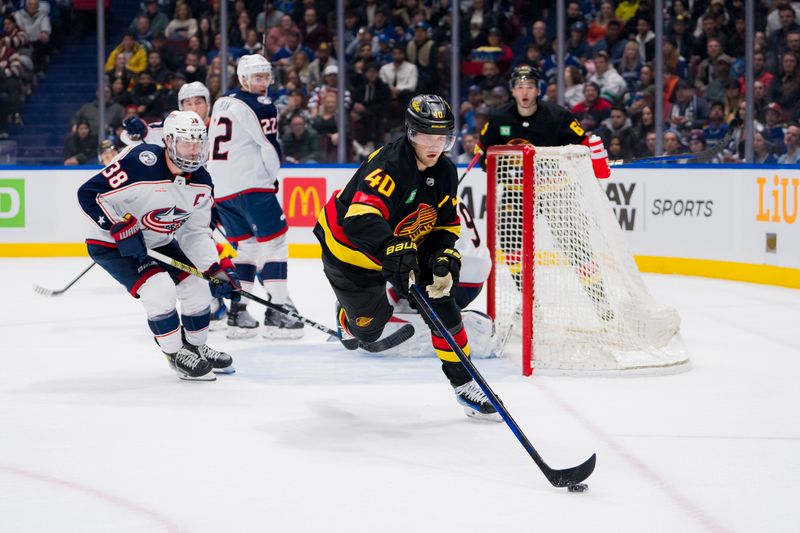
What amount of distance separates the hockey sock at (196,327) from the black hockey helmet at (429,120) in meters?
1.38

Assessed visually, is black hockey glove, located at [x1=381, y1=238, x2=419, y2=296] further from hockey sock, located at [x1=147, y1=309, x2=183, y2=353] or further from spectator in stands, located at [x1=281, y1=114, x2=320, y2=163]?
spectator in stands, located at [x1=281, y1=114, x2=320, y2=163]

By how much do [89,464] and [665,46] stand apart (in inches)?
248

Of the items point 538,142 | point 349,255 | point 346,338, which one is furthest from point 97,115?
point 349,255

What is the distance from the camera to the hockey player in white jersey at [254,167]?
5668mm

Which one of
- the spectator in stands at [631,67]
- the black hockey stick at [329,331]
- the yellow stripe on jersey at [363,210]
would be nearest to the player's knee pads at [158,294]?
the black hockey stick at [329,331]

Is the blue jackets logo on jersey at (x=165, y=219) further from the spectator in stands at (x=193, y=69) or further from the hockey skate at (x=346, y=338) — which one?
the spectator in stands at (x=193, y=69)

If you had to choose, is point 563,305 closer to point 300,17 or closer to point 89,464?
point 89,464

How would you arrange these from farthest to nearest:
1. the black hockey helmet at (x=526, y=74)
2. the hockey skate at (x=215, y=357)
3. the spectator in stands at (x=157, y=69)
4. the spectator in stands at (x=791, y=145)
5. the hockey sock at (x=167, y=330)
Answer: the spectator in stands at (x=157, y=69) → the spectator in stands at (x=791, y=145) → the black hockey helmet at (x=526, y=74) → the hockey skate at (x=215, y=357) → the hockey sock at (x=167, y=330)

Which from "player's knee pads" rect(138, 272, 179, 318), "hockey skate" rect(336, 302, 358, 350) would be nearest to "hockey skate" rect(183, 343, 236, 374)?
"player's knee pads" rect(138, 272, 179, 318)

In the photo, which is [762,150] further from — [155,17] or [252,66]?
[155,17]

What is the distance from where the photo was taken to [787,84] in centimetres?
790

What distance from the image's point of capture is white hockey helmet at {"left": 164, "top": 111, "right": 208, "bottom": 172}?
428 centimetres

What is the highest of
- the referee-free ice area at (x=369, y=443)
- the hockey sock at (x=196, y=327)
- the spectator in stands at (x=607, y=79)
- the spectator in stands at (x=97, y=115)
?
the spectator in stands at (x=607, y=79)

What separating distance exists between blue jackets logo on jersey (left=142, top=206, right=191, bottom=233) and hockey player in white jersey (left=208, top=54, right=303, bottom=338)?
45.8 inches
